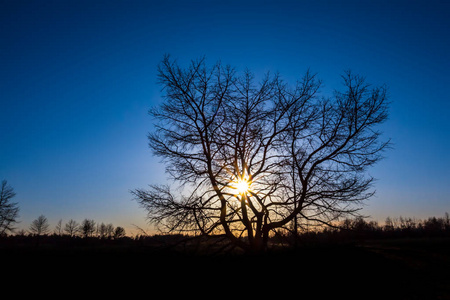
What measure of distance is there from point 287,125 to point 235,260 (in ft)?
19.2

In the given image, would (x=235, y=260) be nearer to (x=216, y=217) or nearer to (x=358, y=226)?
(x=216, y=217)

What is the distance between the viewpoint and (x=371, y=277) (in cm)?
672

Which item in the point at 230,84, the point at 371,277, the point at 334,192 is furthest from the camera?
the point at 230,84

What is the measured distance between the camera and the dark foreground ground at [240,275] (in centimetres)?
595

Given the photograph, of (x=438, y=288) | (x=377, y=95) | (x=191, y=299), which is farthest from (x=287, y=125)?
(x=191, y=299)

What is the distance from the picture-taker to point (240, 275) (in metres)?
6.52

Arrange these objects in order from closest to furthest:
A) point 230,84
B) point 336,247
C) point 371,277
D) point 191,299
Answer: point 191,299
point 371,277
point 336,247
point 230,84

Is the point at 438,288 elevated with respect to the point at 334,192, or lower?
lower

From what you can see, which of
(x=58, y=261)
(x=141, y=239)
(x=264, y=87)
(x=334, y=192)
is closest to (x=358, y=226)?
(x=334, y=192)

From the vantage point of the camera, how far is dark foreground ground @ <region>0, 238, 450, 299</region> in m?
5.95

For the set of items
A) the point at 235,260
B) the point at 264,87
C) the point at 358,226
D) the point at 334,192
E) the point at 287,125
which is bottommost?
the point at 235,260

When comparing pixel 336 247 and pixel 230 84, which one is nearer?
pixel 336 247

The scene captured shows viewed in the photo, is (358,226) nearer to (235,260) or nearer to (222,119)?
(235,260)

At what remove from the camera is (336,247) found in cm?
828
